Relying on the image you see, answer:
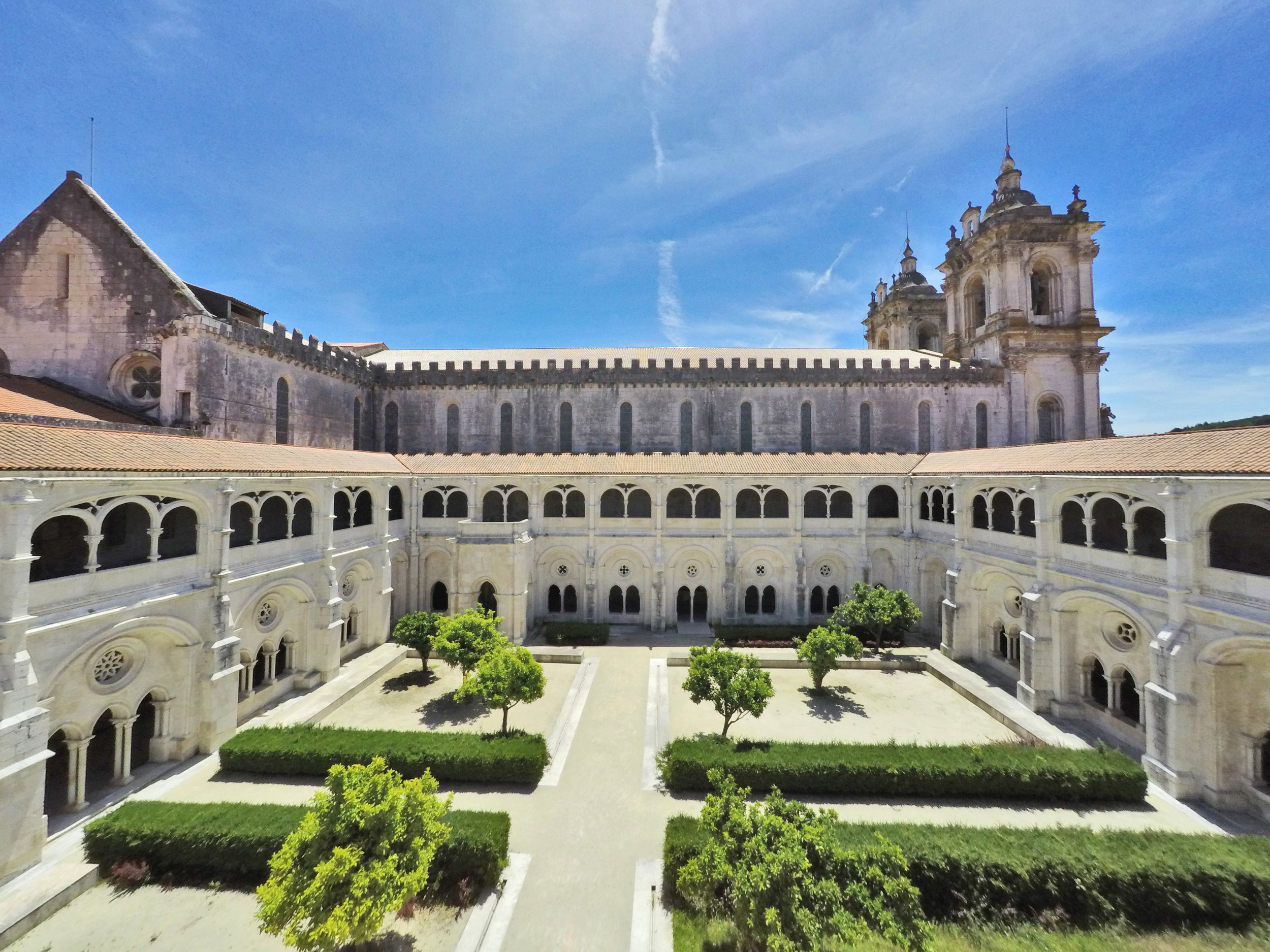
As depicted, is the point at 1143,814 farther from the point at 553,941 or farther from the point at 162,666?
the point at 162,666

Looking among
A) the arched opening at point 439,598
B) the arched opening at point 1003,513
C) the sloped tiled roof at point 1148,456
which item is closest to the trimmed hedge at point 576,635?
the arched opening at point 439,598

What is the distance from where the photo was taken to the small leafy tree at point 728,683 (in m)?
16.7

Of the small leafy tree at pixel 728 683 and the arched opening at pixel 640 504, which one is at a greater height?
the arched opening at pixel 640 504

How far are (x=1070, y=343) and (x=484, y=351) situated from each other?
47668 mm

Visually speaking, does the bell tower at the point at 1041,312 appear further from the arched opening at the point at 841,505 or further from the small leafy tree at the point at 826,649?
the small leafy tree at the point at 826,649

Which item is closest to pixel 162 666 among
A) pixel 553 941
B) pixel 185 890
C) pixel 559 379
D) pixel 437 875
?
pixel 185 890

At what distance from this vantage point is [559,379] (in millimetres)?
38094

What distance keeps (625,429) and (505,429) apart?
31.2ft

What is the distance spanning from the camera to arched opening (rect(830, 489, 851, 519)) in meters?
33.0

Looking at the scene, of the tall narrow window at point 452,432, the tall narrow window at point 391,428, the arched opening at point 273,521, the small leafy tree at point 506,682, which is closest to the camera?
the small leafy tree at point 506,682

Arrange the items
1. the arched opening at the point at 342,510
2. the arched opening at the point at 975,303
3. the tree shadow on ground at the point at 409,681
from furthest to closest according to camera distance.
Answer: the arched opening at the point at 975,303
the arched opening at the point at 342,510
the tree shadow on ground at the point at 409,681

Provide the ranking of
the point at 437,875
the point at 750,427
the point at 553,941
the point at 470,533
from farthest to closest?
the point at 750,427 < the point at 470,533 < the point at 437,875 < the point at 553,941

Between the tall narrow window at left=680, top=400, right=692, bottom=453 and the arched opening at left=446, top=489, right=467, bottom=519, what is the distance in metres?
16.5

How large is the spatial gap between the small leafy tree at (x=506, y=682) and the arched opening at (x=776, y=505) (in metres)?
19.5
